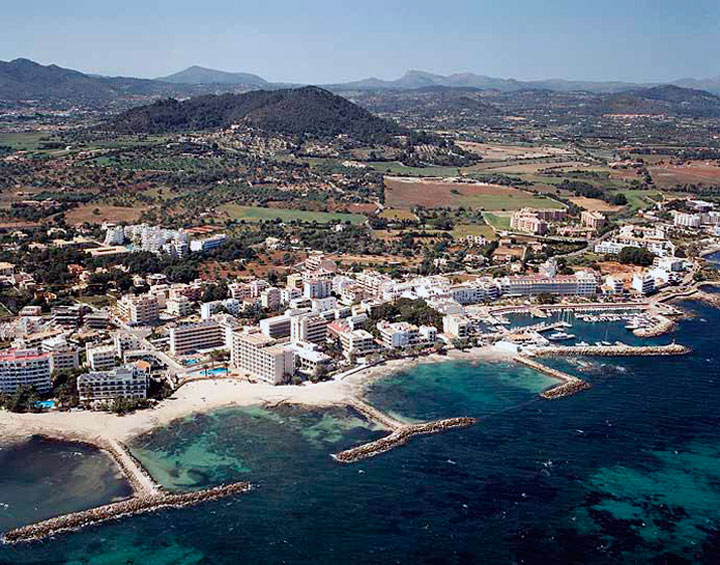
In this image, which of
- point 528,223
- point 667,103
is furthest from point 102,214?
point 667,103

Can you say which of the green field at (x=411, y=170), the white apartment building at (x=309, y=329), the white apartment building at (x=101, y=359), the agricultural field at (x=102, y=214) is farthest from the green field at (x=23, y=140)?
the white apartment building at (x=101, y=359)

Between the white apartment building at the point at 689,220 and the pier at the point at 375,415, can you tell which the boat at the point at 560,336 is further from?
the white apartment building at the point at 689,220

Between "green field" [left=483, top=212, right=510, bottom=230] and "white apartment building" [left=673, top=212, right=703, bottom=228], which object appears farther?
"white apartment building" [left=673, top=212, right=703, bottom=228]

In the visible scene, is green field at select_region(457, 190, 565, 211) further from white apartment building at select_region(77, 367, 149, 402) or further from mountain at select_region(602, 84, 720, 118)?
mountain at select_region(602, 84, 720, 118)

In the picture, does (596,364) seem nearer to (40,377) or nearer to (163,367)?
(163,367)

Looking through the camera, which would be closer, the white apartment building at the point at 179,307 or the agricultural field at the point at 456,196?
the white apartment building at the point at 179,307

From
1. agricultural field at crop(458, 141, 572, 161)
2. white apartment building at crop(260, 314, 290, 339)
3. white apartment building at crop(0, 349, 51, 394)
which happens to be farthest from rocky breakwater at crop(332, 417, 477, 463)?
agricultural field at crop(458, 141, 572, 161)

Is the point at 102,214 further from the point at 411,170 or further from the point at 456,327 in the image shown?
the point at 456,327
